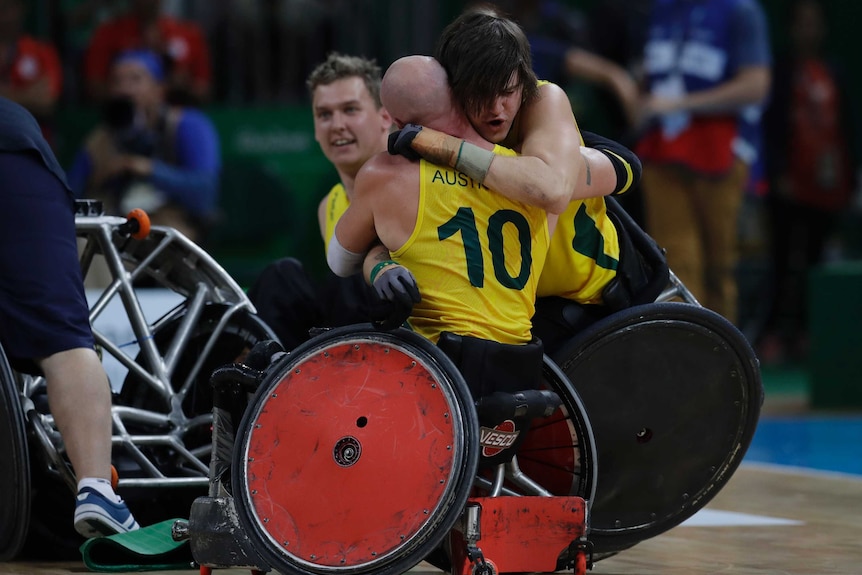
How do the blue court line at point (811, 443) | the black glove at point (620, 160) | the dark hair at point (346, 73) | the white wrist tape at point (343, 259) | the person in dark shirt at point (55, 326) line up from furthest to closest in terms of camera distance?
the blue court line at point (811, 443)
the dark hair at point (346, 73)
the person in dark shirt at point (55, 326)
the black glove at point (620, 160)
the white wrist tape at point (343, 259)

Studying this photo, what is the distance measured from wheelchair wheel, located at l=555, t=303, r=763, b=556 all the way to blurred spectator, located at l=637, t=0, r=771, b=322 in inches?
192

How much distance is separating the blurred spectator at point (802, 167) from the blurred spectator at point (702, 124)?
2709mm

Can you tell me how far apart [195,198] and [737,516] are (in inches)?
190

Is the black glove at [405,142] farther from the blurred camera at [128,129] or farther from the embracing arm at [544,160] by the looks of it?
the blurred camera at [128,129]

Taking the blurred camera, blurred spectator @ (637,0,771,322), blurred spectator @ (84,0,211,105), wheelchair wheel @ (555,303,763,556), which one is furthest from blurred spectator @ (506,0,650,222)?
wheelchair wheel @ (555,303,763,556)

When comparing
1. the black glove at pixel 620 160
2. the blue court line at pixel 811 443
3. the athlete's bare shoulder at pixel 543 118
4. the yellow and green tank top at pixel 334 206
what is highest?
the athlete's bare shoulder at pixel 543 118

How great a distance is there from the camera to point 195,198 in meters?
9.77

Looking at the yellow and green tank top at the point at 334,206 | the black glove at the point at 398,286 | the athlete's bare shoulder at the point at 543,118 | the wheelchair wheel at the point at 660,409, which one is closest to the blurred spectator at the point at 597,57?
the yellow and green tank top at the point at 334,206

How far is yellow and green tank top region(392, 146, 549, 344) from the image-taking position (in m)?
4.04

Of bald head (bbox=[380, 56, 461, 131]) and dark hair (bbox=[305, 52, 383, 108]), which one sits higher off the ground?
bald head (bbox=[380, 56, 461, 131])

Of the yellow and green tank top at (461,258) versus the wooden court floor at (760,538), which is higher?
the yellow and green tank top at (461,258)

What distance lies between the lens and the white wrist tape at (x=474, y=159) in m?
4.00

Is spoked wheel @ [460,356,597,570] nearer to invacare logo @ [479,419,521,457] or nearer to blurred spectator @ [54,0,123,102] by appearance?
invacare logo @ [479,419,521,457]

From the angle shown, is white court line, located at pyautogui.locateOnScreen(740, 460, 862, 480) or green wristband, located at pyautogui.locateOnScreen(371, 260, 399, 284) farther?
white court line, located at pyautogui.locateOnScreen(740, 460, 862, 480)
